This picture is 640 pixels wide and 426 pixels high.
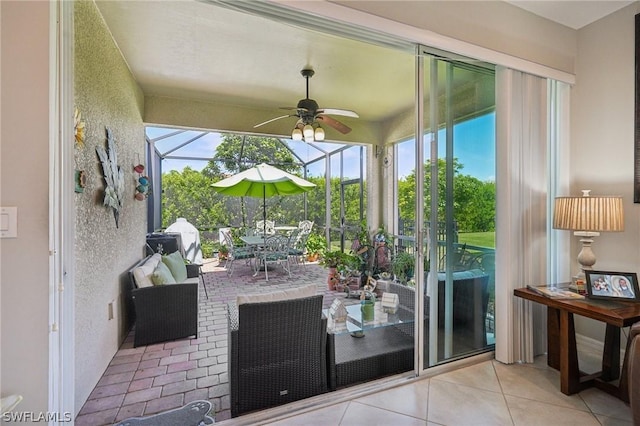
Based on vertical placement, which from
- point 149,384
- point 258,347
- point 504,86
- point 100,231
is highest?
point 504,86

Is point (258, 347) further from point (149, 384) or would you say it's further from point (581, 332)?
point (581, 332)

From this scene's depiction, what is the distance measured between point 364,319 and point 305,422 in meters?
0.97

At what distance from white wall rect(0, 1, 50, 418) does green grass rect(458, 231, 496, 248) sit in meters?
2.55

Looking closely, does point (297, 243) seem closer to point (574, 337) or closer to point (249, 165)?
point (249, 165)

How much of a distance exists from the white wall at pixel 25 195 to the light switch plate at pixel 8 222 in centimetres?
2

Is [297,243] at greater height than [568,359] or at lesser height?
greater

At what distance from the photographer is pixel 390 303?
2682mm

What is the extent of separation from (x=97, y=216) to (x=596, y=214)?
346cm

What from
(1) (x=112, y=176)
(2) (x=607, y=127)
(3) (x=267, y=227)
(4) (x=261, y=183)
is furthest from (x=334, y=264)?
(2) (x=607, y=127)

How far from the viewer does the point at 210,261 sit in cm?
683

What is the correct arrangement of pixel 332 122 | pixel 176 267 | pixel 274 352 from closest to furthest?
pixel 274 352, pixel 176 267, pixel 332 122

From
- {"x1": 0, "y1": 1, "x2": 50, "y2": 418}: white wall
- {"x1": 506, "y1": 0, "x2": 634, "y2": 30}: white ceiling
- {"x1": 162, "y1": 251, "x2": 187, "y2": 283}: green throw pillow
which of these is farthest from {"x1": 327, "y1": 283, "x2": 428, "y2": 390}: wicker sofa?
{"x1": 506, "y1": 0, "x2": 634, "y2": 30}: white ceiling

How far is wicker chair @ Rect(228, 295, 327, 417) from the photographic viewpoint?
1.78 m

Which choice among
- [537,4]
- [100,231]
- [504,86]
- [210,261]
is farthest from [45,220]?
[210,261]
